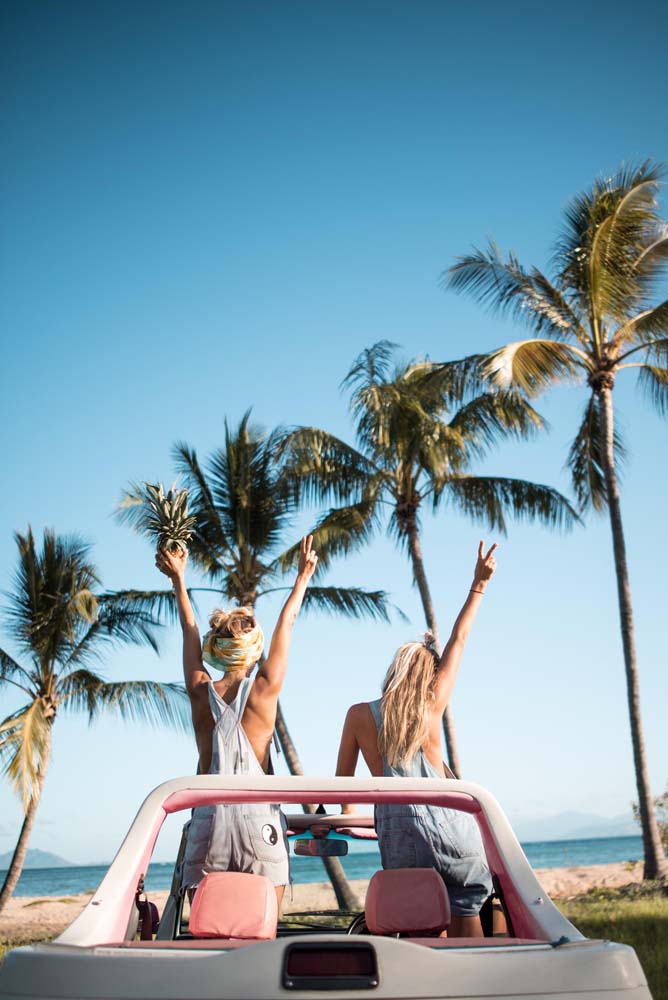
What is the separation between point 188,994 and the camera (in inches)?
72.1

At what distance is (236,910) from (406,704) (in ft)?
4.18

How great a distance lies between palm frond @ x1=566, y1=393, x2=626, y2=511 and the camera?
1948 centimetres

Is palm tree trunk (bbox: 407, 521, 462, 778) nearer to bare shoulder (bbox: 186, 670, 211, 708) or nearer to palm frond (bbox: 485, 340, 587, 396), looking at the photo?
palm frond (bbox: 485, 340, 587, 396)

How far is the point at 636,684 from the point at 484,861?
1468 cm

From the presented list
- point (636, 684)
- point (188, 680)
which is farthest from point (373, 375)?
point (188, 680)

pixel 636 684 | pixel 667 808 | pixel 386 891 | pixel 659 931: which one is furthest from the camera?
pixel 667 808

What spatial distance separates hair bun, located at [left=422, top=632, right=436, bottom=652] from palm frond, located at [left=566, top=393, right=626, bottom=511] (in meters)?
15.9

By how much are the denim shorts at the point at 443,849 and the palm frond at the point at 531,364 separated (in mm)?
13830

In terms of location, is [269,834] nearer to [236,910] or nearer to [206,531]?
[236,910]

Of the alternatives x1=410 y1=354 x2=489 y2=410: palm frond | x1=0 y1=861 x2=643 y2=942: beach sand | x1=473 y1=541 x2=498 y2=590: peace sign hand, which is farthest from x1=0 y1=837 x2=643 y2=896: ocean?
x1=473 y1=541 x2=498 y2=590: peace sign hand

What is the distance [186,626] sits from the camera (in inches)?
165

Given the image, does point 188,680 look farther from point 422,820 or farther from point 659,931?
point 659,931

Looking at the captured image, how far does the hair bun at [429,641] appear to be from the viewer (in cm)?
396

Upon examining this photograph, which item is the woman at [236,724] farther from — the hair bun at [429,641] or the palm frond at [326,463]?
the palm frond at [326,463]
